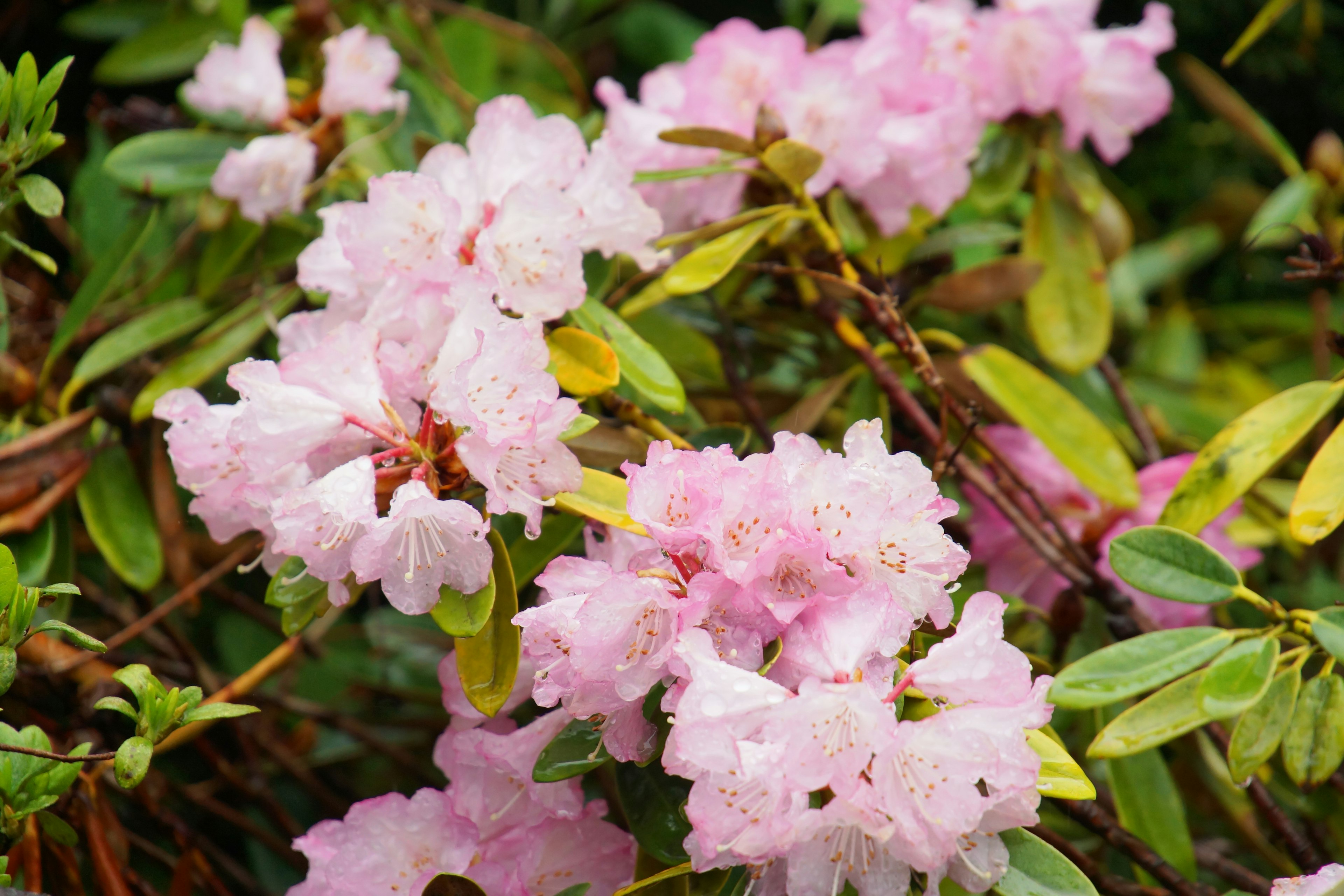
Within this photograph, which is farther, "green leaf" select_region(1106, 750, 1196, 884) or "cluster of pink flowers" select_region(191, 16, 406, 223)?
"cluster of pink flowers" select_region(191, 16, 406, 223)

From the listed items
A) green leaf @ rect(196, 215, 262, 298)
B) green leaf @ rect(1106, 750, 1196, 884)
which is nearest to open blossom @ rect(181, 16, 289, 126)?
green leaf @ rect(196, 215, 262, 298)

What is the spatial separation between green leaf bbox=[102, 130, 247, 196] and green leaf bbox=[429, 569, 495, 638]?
64 centimetres

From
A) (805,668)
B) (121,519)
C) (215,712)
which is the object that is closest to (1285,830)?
(805,668)

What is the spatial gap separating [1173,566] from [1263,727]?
12 cm

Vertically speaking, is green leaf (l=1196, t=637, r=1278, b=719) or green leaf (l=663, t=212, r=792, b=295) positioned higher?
green leaf (l=663, t=212, r=792, b=295)

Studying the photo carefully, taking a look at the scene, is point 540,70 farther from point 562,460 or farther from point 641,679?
point 641,679

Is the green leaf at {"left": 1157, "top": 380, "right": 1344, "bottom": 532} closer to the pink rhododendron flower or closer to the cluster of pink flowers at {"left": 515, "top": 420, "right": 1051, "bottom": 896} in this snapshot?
the cluster of pink flowers at {"left": 515, "top": 420, "right": 1051, "bottom": 896}

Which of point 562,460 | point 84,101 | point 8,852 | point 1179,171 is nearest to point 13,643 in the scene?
point 8,852

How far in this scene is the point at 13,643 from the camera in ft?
2.01

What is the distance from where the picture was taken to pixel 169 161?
41.6 inches

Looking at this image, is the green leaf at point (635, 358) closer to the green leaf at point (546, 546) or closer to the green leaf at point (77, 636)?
the green leaf at point (546, 546)

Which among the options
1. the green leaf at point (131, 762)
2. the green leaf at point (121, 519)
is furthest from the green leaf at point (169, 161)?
the green leaf at point (131, 762)

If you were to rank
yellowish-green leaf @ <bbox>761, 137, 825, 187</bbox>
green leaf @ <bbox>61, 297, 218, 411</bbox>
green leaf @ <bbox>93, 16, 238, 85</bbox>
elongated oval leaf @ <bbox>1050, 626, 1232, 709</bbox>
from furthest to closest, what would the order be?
1. green leaf @ <bbox>93, 16, 238, 85</bbox>
2. green leaf @ <bbox>61, 297, 218, 411</bbox>
3. yellowish-green leaf @ <bbox>761, 137, 825, 187</bbox>
4. elongated oval leaf @ <bbox>1050, 626, 1232, 709</bbox>

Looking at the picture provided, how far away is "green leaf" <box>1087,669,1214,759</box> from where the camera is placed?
2.16ft
